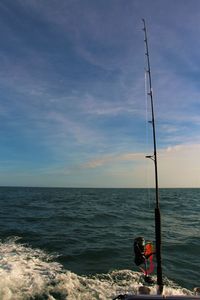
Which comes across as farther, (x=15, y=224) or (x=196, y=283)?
(x=15, y=224)

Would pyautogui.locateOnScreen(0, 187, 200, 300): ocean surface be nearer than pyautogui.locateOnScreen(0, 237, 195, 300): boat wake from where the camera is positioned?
No

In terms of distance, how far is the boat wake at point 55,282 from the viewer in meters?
9.28

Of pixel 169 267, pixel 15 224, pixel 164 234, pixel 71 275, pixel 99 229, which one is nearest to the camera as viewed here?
pixel 71 275

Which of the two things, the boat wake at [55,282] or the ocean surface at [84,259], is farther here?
the ocean surface at [84,259]

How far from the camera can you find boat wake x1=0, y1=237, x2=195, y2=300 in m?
9.28

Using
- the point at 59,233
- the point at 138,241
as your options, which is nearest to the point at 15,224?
the point at 59,233

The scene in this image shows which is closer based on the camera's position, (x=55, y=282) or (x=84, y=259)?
(x=55, y=282)

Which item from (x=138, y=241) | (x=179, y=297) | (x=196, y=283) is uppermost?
(x=138, y=241)

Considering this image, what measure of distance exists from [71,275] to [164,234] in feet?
32.1

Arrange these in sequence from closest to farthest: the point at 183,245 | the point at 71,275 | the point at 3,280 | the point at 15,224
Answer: the point at 3,280
the point at 71,275
the point at 183,245
the point at 15,224

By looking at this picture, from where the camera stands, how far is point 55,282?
10289mm

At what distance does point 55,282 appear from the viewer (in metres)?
10.3

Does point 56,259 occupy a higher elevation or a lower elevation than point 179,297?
lower

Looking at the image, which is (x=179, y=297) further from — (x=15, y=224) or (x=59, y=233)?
(x=15, y=224)
